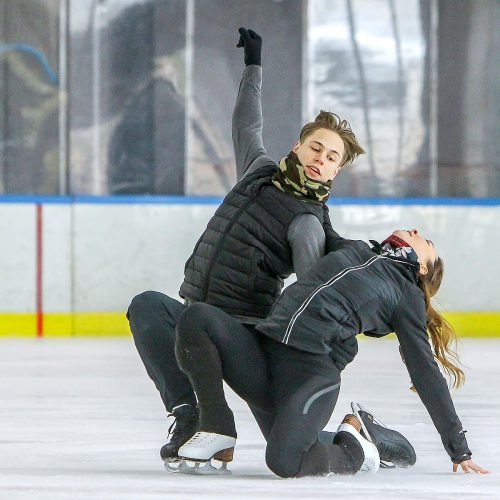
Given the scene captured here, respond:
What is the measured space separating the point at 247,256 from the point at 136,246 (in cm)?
490

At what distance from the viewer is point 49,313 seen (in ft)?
25.4

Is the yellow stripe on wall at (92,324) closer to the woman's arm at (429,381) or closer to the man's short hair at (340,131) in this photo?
the man's short hair at (340,131)

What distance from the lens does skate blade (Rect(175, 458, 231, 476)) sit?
117 inches

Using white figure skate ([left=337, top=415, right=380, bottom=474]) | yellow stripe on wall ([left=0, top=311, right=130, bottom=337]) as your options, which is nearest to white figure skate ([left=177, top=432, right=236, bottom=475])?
white figure skate ([left=337, top=415, right=380, bottom=474])

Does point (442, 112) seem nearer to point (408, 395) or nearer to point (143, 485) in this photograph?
point (408, 395)

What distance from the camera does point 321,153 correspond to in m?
3.08

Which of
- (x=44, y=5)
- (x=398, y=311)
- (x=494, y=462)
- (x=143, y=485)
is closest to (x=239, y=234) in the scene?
(x=398, y=311)

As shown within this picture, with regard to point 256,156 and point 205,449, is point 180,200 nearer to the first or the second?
point 256,156

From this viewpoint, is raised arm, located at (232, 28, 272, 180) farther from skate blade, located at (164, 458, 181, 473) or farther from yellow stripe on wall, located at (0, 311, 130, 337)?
yellow stripe on wall, located at (0, 311, 130, 337)

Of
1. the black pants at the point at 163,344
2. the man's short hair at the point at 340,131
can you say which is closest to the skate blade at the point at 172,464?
the black pants at the point at 163,344

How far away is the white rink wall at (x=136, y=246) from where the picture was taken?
25.5 ft

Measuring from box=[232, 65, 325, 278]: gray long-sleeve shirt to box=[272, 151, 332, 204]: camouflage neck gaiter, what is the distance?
0.05 m

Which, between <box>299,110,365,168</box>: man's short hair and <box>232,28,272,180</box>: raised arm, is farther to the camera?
<box>232,28,272,180</box>: raised arm

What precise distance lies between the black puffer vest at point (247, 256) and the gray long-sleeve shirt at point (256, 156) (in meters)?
0.04
